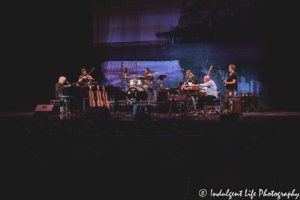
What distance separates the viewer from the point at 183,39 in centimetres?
1138

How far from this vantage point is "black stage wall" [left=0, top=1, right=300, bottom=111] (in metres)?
9.94

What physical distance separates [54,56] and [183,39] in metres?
5.39

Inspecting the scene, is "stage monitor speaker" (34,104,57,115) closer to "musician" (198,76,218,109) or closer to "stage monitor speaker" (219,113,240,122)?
"musician" (198,76,218,109)

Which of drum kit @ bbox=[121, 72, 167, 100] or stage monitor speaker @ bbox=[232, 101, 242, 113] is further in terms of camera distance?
drum kit @ bbox=[121, 72, 167, 100]

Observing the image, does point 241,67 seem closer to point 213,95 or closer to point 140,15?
point 213,95

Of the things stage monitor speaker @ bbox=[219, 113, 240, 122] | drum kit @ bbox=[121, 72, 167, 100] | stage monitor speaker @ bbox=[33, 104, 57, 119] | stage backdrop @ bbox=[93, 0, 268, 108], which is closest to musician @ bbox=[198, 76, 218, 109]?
stage backdrop @ bbox=[93, 0, 268, 108]

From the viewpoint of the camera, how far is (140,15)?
38.3ft

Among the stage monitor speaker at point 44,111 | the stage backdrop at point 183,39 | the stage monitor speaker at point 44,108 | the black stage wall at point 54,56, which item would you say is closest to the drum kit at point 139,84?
the stage backdrop at point 183,39

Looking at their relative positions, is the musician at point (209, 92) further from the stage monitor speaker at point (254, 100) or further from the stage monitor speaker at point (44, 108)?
the stage monitor speaker at point (44, 108)

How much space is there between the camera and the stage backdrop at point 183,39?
10.8 metres

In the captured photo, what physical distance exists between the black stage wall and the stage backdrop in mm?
419

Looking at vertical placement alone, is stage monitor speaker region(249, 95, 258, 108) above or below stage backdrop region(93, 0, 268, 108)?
below

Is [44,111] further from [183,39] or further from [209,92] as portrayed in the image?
[183,39]

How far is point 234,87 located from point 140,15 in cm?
571
